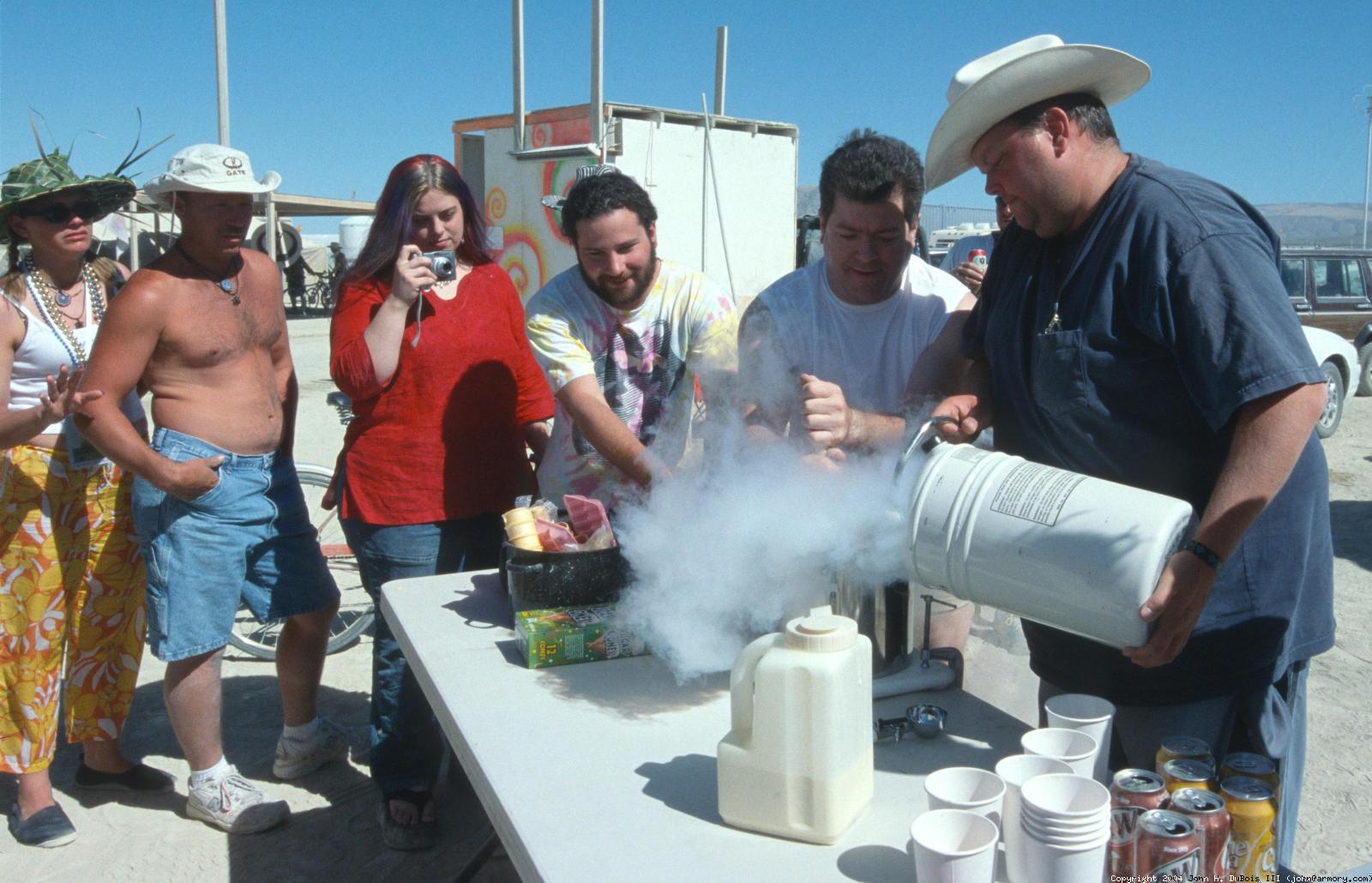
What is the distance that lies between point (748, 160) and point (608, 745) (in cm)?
832

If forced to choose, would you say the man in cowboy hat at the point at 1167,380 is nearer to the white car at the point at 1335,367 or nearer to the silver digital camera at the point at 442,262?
the silver digital camera at the point at 442,262

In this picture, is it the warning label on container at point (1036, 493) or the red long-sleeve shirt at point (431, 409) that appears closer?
the warning label on container at point (1036, 493)

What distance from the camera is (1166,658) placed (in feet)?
4.61

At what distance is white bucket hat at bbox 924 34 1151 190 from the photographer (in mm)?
1618

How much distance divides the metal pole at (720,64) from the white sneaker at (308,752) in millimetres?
6656

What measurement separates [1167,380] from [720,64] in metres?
7.65

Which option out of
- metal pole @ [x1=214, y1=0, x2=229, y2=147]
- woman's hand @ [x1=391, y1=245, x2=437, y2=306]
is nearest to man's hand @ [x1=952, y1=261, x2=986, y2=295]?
woman's hand @ [x1=391, y1=245, x2=437, y2=306]

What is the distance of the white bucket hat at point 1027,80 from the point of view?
1618 mm

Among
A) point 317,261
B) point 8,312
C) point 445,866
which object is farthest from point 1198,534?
point 317,261

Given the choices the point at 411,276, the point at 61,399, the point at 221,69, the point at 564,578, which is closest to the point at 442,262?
the point at 411,276

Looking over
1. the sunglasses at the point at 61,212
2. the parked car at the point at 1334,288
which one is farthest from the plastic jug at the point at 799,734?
the parked car at the point at 1334,288

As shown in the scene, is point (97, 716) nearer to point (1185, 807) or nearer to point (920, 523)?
point (920, 523)

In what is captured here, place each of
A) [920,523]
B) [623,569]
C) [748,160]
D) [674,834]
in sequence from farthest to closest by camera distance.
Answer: [748,160] → [623,569] → [920,523] → [674,834]

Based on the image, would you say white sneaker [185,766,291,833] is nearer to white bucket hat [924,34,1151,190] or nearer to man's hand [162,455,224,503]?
man's hand [162,455,224,503]
